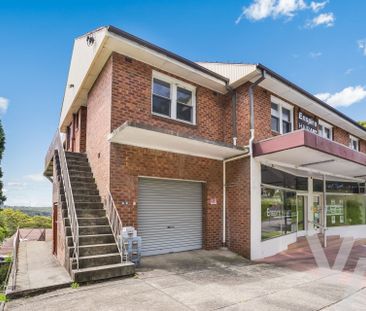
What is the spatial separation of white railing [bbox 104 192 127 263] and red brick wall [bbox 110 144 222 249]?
0.22 m

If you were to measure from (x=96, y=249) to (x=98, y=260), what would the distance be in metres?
0.36

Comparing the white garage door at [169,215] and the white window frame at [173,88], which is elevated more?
the white window frame at [173,88]

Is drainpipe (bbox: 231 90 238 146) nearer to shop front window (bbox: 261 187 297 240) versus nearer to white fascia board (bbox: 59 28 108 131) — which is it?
shop front window (bbox: 261 187 297 240)

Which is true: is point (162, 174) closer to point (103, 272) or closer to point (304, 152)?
point (103, 272)

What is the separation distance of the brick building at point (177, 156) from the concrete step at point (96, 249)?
23 millimetres

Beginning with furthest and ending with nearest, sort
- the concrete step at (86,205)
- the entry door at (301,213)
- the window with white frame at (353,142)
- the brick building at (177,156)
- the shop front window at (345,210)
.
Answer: the window with white frame at (353,142), the shop front window at (345,210), the entry door at (301,213), the concrete step at (86,205), the brick building at (177,156)

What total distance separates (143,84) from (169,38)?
249 cm

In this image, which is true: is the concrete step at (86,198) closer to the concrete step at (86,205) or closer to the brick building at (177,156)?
the brick building at (177,156)

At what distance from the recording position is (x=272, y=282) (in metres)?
6.34

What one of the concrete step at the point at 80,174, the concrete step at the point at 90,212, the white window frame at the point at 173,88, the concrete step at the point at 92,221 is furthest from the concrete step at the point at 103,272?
the white window frame at the point at 173,88

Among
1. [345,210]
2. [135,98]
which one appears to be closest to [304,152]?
[135,98]

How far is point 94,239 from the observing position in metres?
6.82

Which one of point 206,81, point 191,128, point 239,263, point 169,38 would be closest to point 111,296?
point 239,263

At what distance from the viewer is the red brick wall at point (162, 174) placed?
7.71 meters
